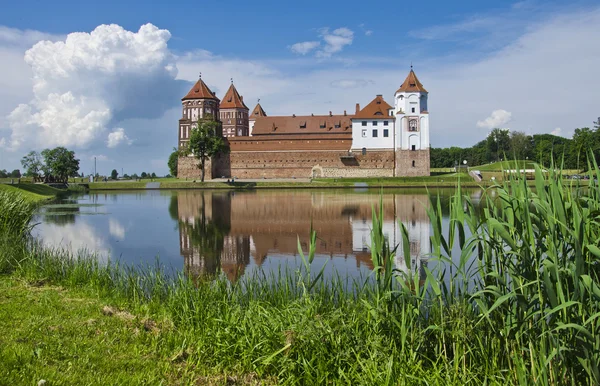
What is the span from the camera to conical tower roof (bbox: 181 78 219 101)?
188 ft

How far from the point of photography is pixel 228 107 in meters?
67.9

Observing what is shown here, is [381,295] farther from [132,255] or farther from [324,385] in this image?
[132,255]

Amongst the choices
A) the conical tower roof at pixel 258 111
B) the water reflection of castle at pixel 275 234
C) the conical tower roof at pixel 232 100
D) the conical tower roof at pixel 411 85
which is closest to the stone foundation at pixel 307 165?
the conical tower roof at pixel 411 85

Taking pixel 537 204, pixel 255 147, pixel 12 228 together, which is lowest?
pixel 12 228

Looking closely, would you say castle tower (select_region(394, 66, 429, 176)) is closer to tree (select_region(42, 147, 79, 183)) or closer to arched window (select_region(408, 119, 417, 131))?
arched window (select_region(408, 119, 417, 131))

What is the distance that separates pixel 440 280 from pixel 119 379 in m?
2.65

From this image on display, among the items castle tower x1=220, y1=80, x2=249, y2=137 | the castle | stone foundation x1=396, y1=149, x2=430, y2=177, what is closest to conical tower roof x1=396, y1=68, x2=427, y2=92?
the castle

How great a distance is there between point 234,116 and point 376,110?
2131 centimetres

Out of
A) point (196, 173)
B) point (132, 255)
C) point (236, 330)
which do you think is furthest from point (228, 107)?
point (236, 330)

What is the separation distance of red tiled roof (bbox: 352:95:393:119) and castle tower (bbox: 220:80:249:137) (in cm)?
1864

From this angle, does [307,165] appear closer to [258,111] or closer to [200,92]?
[200,92]

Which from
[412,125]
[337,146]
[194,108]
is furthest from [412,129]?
[194,108]

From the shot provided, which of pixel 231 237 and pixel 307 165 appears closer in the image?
pixel 231 237

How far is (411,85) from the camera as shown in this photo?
53125 millimetres
